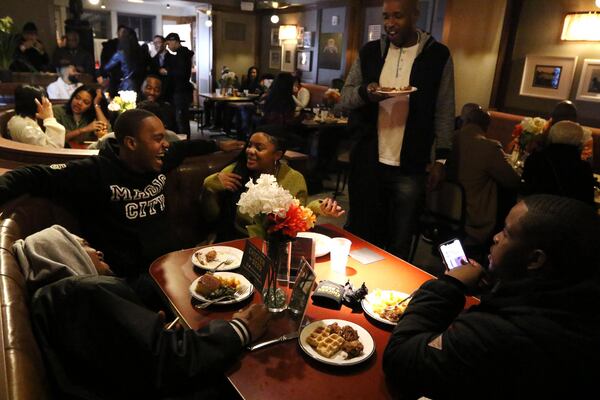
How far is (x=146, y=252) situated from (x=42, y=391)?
1468mm

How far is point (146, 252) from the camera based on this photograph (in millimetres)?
2365

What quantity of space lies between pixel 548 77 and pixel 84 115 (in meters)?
5.41

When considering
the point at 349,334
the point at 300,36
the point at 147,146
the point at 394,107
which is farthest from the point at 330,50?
the point at 349,334

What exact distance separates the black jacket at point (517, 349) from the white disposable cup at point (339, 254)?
0.70 metres

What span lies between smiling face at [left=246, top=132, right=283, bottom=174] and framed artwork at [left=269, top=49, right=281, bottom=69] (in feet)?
28.0

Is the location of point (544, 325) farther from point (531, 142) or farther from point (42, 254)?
point (531, 142)

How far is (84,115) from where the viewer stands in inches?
162

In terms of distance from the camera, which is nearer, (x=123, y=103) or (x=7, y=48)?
(x=123, y=103)

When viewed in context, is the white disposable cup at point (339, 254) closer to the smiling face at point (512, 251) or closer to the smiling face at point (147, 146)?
the smiling face at point (512, 251)

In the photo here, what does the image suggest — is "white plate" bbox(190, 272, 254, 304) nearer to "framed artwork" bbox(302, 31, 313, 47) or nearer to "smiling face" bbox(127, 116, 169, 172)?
"smiling face" bbox(127, 116, 169, 172)

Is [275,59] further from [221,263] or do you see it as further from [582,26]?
[221,263]

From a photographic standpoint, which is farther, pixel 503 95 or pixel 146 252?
pixel 503 95

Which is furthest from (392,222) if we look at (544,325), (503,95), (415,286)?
(503,95)

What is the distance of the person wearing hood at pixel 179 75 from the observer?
24.0ft
